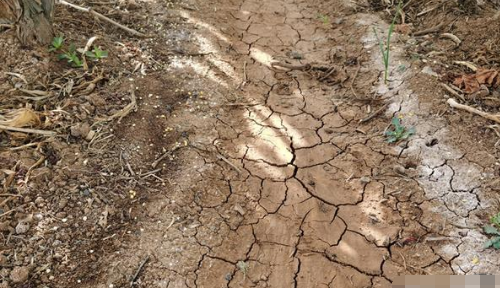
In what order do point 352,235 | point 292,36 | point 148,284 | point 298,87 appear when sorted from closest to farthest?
1. point 148,284
2. point 352,235
3. point 298,87
4. point 292,36

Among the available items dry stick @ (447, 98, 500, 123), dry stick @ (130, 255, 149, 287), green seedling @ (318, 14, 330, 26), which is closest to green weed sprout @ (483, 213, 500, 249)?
dry stick @ (447, 98, 500, 123)

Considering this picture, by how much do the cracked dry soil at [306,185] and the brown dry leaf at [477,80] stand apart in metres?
0.28

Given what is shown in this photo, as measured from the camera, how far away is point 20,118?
9.46 feet

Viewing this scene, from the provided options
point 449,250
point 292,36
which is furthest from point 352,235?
point 292,36

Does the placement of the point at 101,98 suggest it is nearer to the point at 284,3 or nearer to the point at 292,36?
the point at 292,36

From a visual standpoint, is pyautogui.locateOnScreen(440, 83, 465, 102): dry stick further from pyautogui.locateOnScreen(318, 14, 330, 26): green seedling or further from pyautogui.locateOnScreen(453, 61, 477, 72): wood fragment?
pyautogui.locateOnScreen(318, 14, 330, 26): green seedling

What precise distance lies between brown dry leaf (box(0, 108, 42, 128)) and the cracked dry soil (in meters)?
0.69

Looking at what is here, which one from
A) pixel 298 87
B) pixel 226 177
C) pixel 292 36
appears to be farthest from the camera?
pixel 292 36

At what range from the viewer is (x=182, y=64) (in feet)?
12.5

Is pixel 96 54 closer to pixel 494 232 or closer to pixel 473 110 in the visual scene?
pixel 473 110

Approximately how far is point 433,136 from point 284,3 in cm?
261

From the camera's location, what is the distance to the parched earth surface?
2490 mm

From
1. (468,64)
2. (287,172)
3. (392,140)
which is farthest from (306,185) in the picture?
(468,64)

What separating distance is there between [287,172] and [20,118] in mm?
1956
